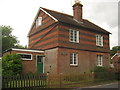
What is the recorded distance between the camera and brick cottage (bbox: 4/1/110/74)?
19.0 m

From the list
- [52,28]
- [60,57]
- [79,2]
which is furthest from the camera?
[79,2]

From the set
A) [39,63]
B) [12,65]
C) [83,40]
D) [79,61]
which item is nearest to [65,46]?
[79,61]

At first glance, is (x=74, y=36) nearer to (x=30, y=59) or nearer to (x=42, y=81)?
(x=30, y=59)

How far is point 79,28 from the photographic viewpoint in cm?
2131

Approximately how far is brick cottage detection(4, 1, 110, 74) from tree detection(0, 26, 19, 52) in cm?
2244

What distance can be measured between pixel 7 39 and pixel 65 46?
30908mm

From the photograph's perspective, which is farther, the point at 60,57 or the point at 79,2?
the point at 79,2

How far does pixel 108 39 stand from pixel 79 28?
6.87 metres

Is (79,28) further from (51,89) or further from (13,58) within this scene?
(51,89)

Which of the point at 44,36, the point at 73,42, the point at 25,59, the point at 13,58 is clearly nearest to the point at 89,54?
the point at 73,42

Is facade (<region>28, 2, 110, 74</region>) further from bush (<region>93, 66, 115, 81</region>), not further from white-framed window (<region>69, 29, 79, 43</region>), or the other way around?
bush (<region>93, 66, 115, 81</region>)

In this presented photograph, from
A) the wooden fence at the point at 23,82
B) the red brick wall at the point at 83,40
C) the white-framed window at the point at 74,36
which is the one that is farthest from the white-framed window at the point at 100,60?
the wooden fence at the point at 23,82

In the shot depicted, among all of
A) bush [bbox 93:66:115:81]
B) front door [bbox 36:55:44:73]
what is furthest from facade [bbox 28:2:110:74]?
bush [bbox 93:66:115:81]

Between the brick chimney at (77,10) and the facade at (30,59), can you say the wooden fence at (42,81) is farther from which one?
the brick chimney at (77,10)
